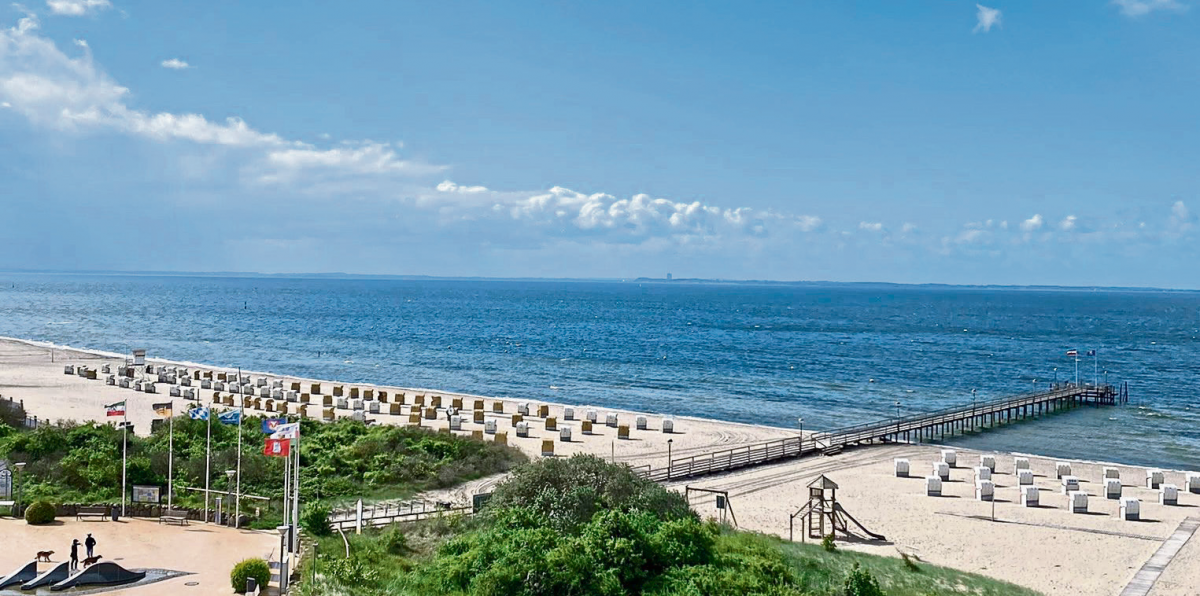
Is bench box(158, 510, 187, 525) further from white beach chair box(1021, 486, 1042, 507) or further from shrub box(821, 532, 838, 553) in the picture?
white beach chair box(1021, 486, 1042, 507)

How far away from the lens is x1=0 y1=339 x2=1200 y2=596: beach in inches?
947

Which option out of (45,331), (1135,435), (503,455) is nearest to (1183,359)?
(1135,435)

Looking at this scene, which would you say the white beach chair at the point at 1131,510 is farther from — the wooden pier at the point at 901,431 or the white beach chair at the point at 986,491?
the wooden pier at the point at 901,431

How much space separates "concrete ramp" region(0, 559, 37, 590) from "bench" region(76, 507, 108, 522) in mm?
5222

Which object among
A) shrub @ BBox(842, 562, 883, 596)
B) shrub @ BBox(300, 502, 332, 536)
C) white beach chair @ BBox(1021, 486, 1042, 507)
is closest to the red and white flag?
shrub @ BBox(300, 502, 332, 536)

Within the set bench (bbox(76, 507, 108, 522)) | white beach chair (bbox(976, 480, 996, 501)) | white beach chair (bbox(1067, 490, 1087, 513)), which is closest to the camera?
bench (bbox(76, 507, 108, 522))

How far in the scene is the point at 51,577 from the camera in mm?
18219

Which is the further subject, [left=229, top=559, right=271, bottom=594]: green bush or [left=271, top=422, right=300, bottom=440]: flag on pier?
[left=271, top=422, right=300, bottom=440]: flag on pier

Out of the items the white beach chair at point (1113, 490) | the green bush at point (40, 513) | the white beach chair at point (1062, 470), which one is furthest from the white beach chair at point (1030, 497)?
the green bush at point (40, 513)

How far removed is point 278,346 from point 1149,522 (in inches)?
3447

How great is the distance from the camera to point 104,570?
60.3 feet

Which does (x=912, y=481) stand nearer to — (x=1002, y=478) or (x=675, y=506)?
(x=1002, y=478)

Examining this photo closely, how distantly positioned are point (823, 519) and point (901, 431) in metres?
20.7

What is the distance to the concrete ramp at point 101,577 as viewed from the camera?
18.1 metres
